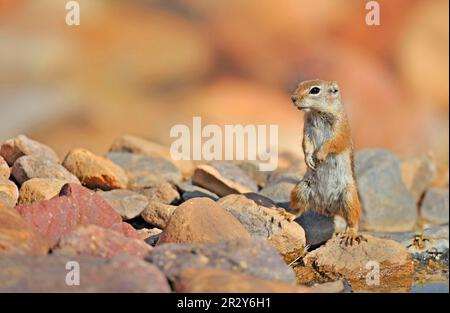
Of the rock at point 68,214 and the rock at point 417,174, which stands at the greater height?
the rock at point 417,174

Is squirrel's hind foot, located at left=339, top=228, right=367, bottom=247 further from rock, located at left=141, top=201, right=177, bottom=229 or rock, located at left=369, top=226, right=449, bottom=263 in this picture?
rock, located at left=141, top=201, right=177, bottom=229

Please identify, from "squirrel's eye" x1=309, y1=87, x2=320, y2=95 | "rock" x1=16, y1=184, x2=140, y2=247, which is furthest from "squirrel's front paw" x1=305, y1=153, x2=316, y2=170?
"rock" x1=16, y1=184, x2=140, y2=247

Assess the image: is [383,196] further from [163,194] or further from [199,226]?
[199,226]

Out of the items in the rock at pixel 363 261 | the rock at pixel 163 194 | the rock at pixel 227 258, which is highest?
the rock at pixel 163 194

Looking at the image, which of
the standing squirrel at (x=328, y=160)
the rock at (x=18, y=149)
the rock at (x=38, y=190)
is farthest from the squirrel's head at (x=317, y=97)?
the rock at (x=18, y=149)

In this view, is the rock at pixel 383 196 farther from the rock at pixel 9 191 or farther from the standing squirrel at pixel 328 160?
the rock at pixel 9 191

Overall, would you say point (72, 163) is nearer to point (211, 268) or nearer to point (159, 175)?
point (159, 175)
